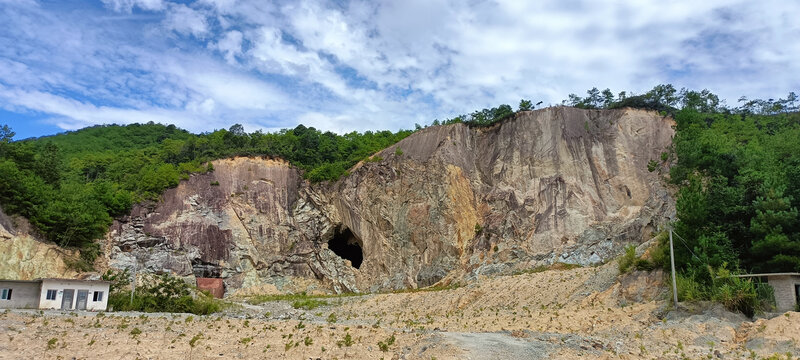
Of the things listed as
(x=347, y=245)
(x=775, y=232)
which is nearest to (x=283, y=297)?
(x=347, y=245)

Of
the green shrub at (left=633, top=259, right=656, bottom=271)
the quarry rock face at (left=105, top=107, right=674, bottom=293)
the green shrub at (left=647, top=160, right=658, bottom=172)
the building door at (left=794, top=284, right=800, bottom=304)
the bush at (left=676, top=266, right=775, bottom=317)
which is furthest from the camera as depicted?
the quarry rock face at (left=105, top=107, right=674, bottom=293)

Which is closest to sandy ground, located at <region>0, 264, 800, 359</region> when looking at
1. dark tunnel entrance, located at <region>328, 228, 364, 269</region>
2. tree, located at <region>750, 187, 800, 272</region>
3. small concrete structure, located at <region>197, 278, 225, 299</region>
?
tree, located at <region>750, 187, 800, 272</region>

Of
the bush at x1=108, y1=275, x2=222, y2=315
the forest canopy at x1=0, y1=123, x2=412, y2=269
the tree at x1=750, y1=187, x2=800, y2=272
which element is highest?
the forest canopy at x1=0, y1=123, x2=412, y2=269

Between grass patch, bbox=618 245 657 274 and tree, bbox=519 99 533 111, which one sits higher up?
tree, bbox=519 99 533 111

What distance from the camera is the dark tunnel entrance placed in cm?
5124

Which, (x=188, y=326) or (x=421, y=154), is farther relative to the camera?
(x=421, y=154)

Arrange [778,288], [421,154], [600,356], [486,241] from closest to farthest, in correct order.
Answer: [600,356], [778,288], [486,241], [421,154]

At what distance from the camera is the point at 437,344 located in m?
15.4

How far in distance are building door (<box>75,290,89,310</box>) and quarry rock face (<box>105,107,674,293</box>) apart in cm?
1488

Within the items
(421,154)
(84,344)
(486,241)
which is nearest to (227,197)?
(421,154)

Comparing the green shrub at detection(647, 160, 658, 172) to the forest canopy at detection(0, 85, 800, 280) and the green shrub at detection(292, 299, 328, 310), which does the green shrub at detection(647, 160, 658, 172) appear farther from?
the green shrub at detection(292, 299, 328, 310)

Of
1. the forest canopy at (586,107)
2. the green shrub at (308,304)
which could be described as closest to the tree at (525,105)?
the forest canopy at (586,107)

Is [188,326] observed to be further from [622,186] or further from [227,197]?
[622,186]

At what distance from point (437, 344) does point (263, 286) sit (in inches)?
1258
